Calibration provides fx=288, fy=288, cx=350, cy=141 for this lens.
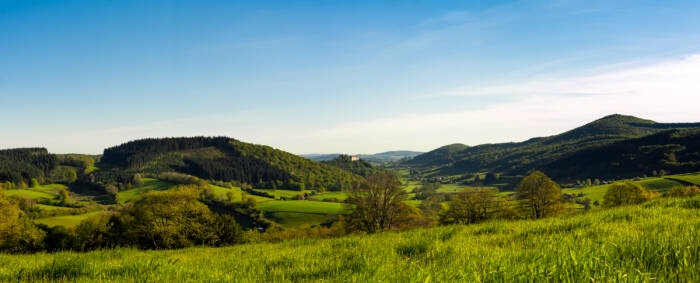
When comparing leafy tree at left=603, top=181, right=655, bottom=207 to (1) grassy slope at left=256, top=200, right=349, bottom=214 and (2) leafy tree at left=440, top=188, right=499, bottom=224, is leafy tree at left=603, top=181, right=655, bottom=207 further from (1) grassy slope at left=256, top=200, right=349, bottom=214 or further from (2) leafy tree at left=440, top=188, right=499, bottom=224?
(1) grassy slope at left=256, top=200, right=349, bottom=214

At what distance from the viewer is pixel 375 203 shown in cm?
4231

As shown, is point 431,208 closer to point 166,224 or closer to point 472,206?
point 472,206

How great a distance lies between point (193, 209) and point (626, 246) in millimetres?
52634

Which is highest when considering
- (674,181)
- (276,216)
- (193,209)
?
(193,209)

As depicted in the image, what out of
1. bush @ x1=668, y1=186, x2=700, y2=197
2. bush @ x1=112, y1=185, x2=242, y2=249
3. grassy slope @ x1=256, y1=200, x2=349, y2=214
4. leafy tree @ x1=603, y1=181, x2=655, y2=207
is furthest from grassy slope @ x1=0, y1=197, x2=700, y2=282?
grassy slope @ x1=256, y1=200, x2=349, y2=214

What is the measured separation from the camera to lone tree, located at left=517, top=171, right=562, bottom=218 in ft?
155

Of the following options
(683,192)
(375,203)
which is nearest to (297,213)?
(375,203)

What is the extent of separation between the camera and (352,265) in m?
4.17

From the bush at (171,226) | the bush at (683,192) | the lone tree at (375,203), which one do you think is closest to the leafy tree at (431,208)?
the lone tree at (375,203)

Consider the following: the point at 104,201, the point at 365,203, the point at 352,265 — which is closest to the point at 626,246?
the point at 352,265

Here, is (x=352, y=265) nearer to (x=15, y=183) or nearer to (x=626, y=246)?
(x=626, y=246)

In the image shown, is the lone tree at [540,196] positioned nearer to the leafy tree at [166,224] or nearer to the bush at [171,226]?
the bush at [171,226]

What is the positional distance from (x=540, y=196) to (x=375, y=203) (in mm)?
28307

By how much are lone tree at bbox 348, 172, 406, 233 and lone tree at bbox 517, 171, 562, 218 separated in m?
22.4
